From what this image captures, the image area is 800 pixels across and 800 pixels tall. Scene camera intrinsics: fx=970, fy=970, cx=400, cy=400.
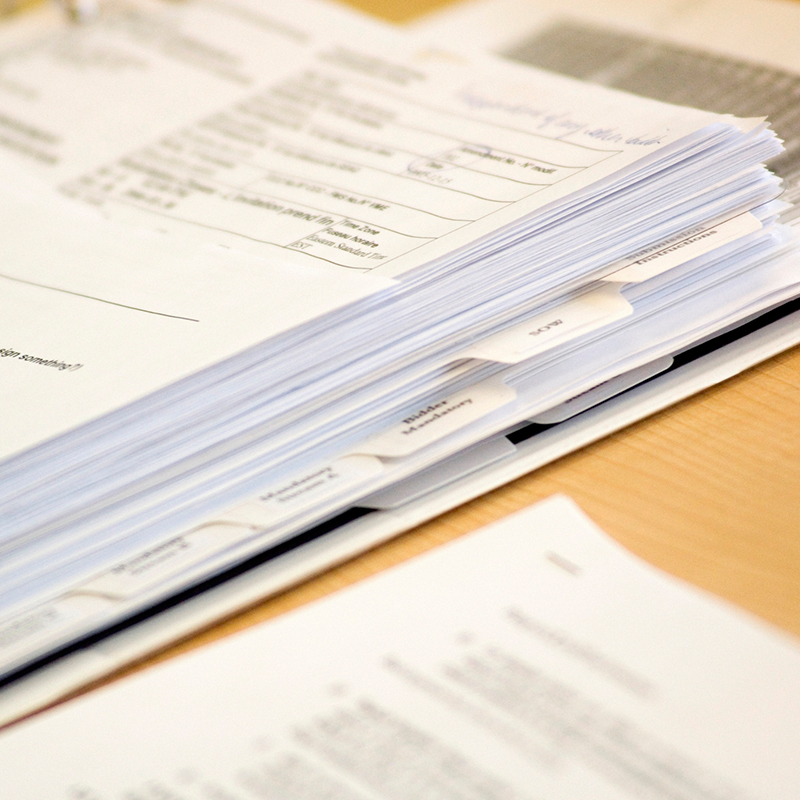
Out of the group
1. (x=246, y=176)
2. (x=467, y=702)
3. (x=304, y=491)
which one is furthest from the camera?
(x=246, y=176)

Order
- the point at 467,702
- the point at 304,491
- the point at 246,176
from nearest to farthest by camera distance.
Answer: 1. the point at 467,702
2. the point at 304,491
3. the point at 246,176

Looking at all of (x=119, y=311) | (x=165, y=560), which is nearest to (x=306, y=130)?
(x=119, y=311)

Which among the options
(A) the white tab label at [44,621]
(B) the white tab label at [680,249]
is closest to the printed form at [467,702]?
(A) the white tab label at [44,621]

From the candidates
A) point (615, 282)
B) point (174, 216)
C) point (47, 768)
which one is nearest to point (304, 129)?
point (174, 216)

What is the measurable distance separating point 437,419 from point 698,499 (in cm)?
12

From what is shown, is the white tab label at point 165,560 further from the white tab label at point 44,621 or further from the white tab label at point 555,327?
the white tab label at point 555,327

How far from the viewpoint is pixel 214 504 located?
42 centimetres

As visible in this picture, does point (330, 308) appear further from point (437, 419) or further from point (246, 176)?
point (246, 176)

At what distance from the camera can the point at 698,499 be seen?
416mm

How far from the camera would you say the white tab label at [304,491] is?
41cm

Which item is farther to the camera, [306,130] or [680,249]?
[306,130]

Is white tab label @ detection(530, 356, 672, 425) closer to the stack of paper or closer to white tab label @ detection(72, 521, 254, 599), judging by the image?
the stack of paper

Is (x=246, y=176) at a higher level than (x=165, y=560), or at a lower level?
higher

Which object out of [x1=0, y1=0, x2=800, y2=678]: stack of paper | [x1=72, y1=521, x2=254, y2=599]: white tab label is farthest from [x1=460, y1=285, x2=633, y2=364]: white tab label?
[x1=72, y1=521, x2=254, y2=599]: white tab label
